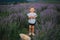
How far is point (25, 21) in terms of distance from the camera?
1770 mm

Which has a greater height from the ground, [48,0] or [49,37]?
[48,0]

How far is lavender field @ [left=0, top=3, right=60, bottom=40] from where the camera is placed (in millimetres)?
1732

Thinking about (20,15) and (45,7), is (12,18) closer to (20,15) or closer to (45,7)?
(20,15)

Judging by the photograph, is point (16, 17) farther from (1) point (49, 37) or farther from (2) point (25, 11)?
(1) point (49, 37)

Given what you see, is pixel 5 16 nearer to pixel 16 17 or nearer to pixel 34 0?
pixel 16 17

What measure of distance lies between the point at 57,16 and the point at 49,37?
213 millimetres

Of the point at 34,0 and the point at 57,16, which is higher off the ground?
the point at 34,0

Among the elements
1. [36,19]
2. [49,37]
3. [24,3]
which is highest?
[24,3]

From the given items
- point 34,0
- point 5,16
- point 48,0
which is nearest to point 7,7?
point 5,16

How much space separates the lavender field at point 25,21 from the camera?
68.2 inches

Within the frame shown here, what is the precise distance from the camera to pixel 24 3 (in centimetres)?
182

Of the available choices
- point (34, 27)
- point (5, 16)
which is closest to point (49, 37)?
point (34, 27)

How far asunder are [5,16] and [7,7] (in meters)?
0.09

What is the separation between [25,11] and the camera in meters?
1.79
